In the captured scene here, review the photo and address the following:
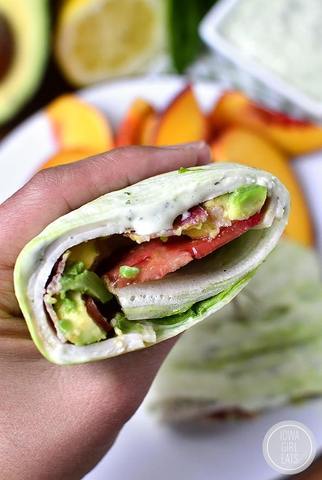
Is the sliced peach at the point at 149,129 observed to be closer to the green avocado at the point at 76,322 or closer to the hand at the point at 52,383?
the hand at the point at 52,383

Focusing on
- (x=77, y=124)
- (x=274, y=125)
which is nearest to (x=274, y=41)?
(x=274, y=125)

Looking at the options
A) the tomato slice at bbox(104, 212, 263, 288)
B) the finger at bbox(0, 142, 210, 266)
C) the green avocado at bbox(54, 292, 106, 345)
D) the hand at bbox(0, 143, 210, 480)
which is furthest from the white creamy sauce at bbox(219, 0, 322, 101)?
the green avocado at bbox(54, 292, 106, 345)

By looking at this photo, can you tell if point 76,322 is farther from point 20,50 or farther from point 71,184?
point 20,50

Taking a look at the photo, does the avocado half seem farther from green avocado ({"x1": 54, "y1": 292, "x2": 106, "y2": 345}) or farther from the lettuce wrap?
green avocado ({"x1": 54, "y1": 292, "x2": 106, "y2": 345})

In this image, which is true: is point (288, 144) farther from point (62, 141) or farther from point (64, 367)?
point (64, 367)

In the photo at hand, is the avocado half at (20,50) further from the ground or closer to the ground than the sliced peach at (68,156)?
further from the ground

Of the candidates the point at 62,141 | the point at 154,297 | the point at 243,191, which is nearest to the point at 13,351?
the point at 154,297

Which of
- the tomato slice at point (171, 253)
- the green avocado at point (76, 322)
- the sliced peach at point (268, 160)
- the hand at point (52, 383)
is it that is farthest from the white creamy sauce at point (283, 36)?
the green avocado at point (76, 322)
